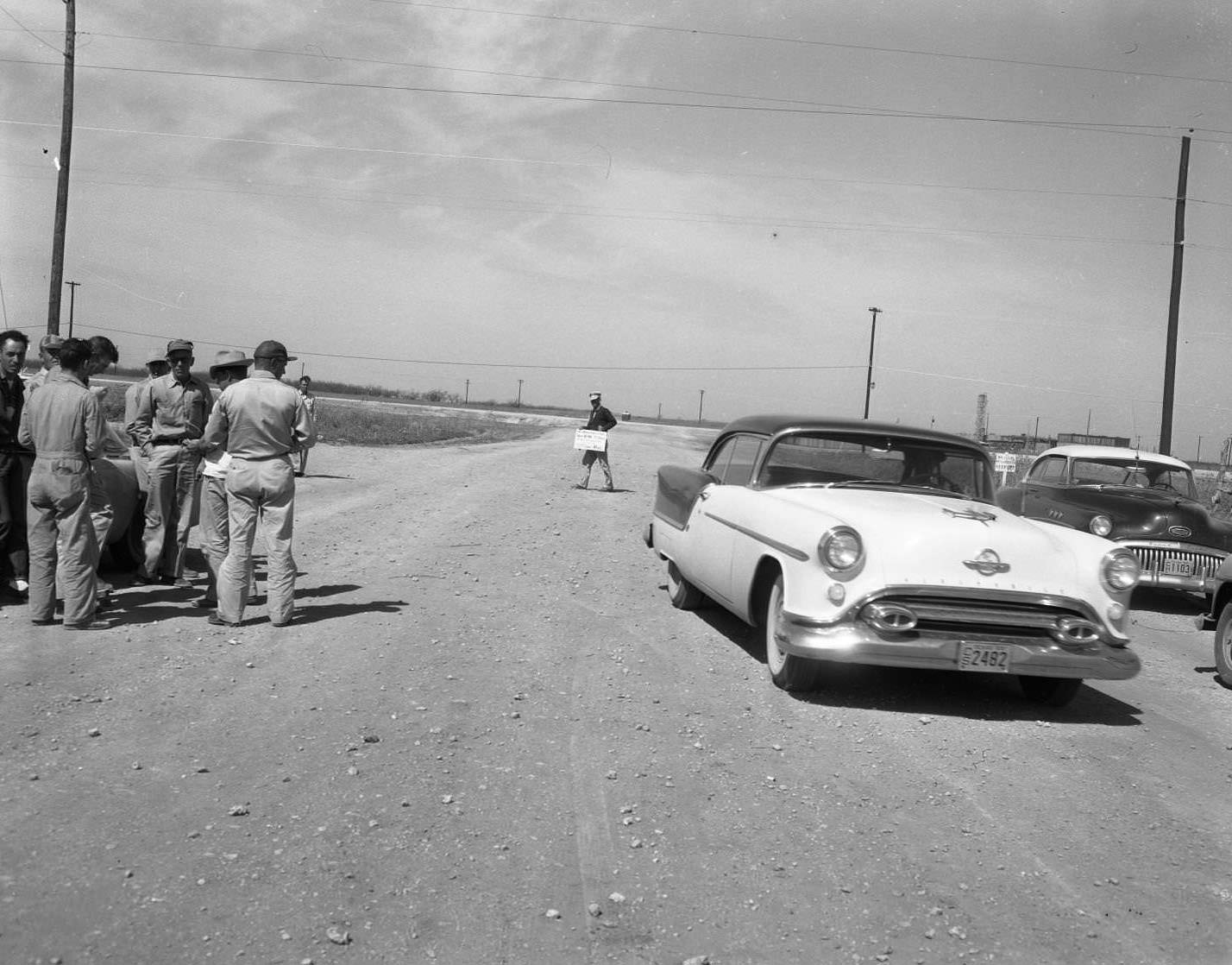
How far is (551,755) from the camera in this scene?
478 cm

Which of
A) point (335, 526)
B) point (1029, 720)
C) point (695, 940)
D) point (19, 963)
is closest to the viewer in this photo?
point (19, 963)

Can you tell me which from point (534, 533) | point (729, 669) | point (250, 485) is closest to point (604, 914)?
point (729, 669)

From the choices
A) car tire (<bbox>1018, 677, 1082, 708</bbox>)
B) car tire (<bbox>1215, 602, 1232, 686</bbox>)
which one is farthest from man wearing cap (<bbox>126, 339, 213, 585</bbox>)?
car tire (<bbox>1215, 602, 1232, 686</bbox>)

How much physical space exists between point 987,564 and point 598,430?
13.7 m

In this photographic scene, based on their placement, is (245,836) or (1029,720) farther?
(1029,720)

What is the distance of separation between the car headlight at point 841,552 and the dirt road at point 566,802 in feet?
2.55

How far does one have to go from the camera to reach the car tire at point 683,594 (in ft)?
27.4

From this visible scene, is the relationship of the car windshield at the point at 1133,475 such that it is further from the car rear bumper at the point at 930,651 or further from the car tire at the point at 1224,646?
the car rear bumper at the point at 930,651

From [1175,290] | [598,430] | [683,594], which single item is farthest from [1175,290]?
[683,594]

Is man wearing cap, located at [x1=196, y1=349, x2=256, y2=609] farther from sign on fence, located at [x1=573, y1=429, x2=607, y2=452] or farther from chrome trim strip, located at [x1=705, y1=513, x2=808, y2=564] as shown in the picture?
sign on fence, located at [x1=573, y1=429, x2=607, y2=452]

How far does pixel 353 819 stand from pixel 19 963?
49.3 inches

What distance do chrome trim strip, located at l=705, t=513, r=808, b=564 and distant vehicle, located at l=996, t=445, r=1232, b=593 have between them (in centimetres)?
360

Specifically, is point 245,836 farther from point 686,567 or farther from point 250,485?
point 686,567

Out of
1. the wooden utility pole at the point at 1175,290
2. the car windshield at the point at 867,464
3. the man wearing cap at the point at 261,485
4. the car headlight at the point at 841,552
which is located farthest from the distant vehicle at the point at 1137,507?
the wooden utility pole at the point at 1175,290
